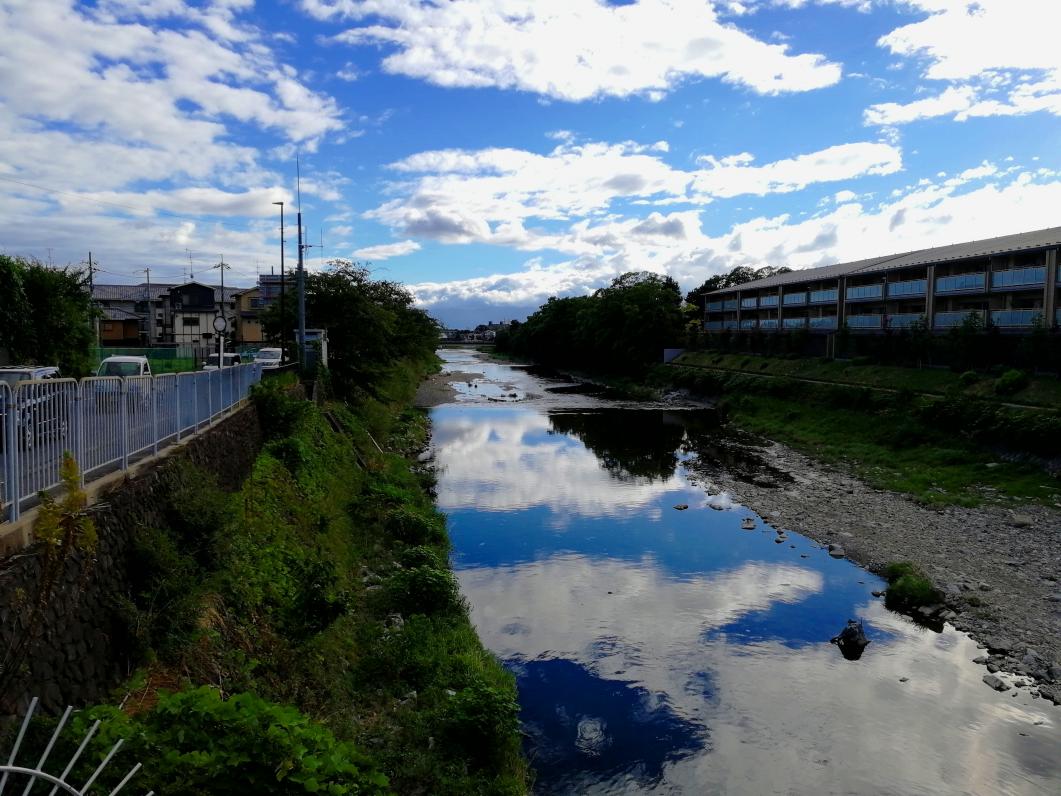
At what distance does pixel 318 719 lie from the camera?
8828 mm

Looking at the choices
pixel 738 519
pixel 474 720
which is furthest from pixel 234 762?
pixel 738 519

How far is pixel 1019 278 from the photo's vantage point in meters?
38.6

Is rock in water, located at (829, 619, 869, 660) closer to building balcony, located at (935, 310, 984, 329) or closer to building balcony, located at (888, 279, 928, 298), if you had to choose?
building balcony, located at (935, 310, 984, 329)

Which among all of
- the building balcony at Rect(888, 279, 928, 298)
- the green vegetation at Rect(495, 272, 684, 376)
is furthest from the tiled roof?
the building balcony at Rect(888, 279, 928, 298)

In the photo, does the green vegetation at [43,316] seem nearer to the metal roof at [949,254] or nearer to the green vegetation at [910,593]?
the green vegetation at [910,593]

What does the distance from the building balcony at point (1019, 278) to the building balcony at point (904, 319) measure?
5676 mm

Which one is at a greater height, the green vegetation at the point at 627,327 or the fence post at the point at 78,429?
the green vegetation at the point at 627,327

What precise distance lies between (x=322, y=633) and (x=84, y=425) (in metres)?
4.88

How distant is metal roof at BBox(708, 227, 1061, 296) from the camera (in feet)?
129

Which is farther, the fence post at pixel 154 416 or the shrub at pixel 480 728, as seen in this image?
the fence post at pixel 154 416

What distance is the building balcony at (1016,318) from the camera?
3643 centimetres

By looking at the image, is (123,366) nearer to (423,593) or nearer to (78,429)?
(423,593)

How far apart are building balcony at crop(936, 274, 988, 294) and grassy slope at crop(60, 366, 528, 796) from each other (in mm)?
38817

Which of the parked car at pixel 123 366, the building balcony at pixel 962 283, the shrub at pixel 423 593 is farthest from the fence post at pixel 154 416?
the building balcony at pixel 962 283
